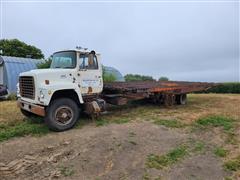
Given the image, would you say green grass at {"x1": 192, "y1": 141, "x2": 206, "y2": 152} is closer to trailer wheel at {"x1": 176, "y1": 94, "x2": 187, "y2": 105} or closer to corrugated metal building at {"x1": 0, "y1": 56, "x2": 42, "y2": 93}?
trailer wheel at {"x1": 176, "y1": 94, "x2": 187, "y2": 105}

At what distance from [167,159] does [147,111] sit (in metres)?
4.46

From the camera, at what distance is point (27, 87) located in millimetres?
7336

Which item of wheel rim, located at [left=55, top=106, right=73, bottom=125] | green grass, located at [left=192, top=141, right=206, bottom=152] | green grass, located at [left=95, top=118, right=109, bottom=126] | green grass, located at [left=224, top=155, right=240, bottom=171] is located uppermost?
wheel rim, located at [left=55, top=106, right=73, bottom=125]

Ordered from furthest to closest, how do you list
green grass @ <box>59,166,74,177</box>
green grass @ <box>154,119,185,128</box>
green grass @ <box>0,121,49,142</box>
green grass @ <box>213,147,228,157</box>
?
green grass @ <box>154,119,185,128</box>
green grass @ <box>0,121,49,142</box>
green grass @ <box>213,147,228,157</box>
green grass @ <box>59,166,74,177</box>

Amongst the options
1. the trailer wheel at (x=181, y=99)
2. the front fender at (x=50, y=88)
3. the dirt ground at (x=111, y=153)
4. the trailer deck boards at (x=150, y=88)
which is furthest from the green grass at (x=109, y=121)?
the trailer wheel at (x=181, y=99)

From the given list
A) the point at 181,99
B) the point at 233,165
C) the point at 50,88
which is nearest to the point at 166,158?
the point at 233,165

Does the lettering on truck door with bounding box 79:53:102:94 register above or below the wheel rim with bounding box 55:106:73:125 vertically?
above

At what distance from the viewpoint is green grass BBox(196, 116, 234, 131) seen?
7.67 meters

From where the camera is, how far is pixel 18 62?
19.6 m

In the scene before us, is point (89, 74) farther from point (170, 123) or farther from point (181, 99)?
point (181, 99)

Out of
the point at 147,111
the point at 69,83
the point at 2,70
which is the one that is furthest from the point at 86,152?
the point at 2,70

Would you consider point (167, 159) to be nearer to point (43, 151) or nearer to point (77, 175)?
point (77, 175)

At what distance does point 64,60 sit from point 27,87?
1366mm

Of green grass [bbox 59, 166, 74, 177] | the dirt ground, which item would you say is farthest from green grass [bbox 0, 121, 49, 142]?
green grass [bbox 59, 166, 74, 177]
